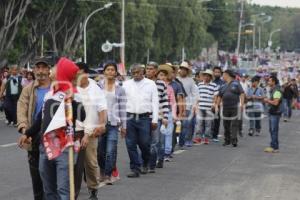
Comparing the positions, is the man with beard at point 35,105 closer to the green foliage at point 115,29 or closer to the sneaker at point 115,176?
the sneaker at point 115,176

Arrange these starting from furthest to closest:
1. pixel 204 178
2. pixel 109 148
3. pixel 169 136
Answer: pixel 169 136 → pixel 204 178 → pixel 109 148

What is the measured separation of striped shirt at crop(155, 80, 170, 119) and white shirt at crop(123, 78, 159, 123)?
100 centimetres

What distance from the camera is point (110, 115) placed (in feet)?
37.0

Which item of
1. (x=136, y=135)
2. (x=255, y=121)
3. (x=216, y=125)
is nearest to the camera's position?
(x=136, y=135)

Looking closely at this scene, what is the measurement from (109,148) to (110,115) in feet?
1.55

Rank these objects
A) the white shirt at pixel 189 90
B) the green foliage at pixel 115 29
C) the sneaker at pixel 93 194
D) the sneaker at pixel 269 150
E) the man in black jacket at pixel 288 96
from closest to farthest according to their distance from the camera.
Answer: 1. the sneaker at pixel 93 194
2. the white shirt at pixel 189 90
3. the sneaker at pixel 269 150
4. the man in black jacket at pixel 288 96
5. the green foliage at pixel 115 29

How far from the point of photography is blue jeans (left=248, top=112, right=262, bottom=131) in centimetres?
2314

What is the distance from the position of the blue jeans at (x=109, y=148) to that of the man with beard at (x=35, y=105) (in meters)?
2.66

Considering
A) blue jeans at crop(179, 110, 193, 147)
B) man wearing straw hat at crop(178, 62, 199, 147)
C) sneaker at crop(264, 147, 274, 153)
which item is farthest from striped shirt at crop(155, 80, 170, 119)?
sneaker at crop(264, 147, 274, 153)

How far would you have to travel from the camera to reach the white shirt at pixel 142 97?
12.1 meters

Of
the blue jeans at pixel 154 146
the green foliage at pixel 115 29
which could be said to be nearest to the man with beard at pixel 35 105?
the blue jeans at pixel 154 146

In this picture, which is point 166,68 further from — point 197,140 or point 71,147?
point 71,147

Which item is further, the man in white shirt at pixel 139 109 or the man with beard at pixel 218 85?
the man with beard at pixel 218 85

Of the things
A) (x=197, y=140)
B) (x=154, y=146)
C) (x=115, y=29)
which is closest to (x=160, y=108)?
(x=154, y=146)
